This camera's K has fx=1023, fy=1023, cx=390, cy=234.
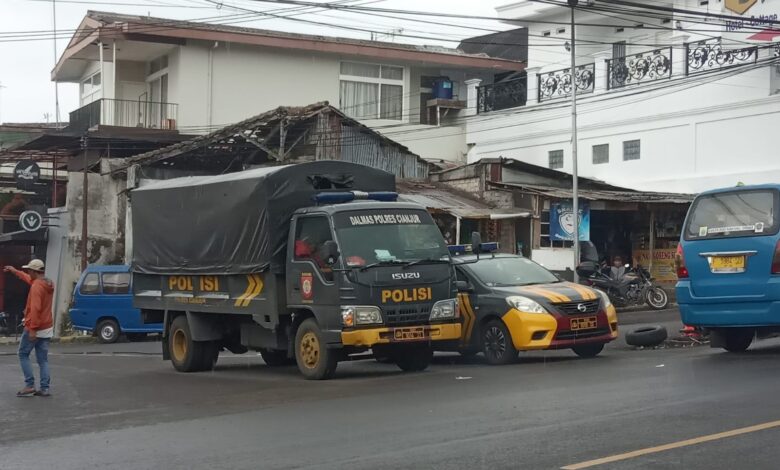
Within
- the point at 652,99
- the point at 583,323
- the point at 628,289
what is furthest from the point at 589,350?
the point at 652,99

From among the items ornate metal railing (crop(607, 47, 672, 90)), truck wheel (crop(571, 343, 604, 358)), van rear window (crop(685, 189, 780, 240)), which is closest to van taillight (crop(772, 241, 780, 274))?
van rear window (crop(685, 189, 780, 240))

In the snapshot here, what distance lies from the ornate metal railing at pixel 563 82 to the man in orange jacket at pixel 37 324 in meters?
24.7

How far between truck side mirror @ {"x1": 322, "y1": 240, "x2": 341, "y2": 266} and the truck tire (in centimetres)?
369

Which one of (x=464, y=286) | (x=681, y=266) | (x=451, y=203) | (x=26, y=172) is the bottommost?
(x=464, y=286)

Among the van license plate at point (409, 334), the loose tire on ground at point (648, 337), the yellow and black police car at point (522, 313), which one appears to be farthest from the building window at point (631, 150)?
the van license plate at point (409, 334)

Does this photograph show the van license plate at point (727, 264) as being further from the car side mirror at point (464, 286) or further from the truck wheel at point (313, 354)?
the truck wheel at point (313, 354)

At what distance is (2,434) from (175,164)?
22.9m

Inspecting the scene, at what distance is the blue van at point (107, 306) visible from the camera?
90.4 ft

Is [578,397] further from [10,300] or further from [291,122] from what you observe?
[10,300]

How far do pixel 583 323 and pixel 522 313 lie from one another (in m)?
0.95

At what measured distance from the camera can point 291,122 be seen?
3027 centimetres

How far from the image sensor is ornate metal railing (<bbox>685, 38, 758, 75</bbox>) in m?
29.6

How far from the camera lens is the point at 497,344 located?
48.8ft

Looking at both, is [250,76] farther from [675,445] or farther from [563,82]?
[675,445]
